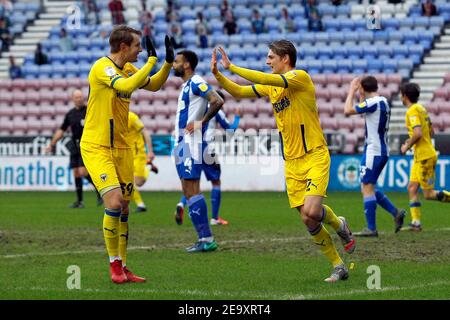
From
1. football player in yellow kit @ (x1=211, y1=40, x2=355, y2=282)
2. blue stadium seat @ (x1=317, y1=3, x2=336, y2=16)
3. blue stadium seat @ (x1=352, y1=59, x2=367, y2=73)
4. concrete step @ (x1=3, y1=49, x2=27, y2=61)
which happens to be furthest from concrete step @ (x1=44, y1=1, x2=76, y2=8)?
football player in yellow kit @ (x1=211, y1=40, x2=355, y2=282)

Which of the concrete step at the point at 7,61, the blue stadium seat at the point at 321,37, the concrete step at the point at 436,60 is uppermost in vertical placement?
the blue stadium seat at the point at 321,37

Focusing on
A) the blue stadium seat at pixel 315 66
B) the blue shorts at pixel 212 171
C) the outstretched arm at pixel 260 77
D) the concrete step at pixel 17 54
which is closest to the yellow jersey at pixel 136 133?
the blue shorts at pixel 212 171

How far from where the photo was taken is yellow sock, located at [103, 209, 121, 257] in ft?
30.5

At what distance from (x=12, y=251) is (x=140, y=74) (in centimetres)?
416

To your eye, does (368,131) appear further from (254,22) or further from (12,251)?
(254,22)

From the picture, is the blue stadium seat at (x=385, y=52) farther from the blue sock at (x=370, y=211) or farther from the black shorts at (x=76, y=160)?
the blue sock at (x=370, y=211)

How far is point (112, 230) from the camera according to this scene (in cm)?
935

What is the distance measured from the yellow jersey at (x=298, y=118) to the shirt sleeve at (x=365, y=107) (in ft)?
13.9

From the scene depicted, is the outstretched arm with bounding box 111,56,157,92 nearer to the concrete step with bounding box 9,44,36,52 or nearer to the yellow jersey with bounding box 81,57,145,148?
the yellow jersey with bounding box 81,57,145,148

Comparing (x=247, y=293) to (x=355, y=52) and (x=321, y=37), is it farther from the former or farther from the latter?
(x=321, y=37)

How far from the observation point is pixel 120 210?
9.31 m

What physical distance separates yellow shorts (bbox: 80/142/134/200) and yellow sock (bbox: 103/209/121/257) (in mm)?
228

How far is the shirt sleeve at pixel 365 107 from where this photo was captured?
13680 millimetres
